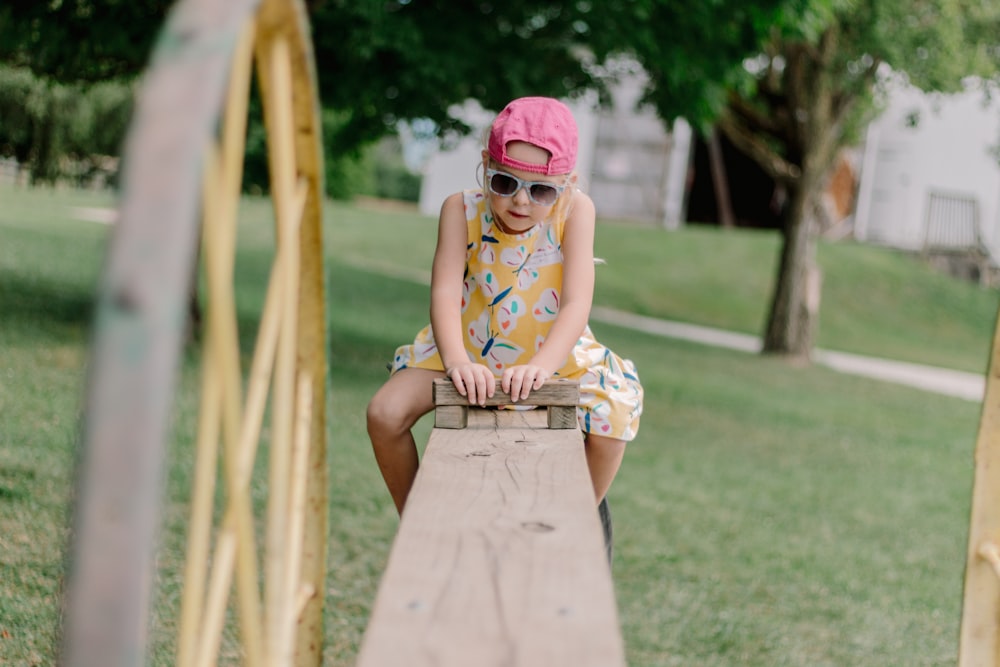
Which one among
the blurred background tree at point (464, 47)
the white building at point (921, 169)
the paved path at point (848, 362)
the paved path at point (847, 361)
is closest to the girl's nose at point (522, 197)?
the blurred background tree at point (464, 47)

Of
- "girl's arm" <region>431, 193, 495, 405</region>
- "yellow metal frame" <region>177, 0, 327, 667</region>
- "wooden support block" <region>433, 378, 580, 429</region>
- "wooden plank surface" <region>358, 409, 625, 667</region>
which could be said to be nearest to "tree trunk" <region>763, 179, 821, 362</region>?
"girl's arm" <region>431, 193, 495, 405</region>

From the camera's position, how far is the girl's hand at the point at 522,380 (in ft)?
8.07

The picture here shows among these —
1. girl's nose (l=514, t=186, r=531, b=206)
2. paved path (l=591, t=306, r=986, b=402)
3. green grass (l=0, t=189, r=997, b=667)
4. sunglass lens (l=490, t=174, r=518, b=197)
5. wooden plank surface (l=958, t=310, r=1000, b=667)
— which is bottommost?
paved path (l=591, t=306, r=986, b=402)

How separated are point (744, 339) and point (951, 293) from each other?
608cm

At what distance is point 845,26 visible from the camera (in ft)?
46.3

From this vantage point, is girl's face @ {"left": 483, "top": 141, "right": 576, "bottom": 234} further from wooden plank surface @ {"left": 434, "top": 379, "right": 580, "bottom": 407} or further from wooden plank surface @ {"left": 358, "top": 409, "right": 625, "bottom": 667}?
wooden plank surface @ {"left": 358, "top": 409, "right": 625, "bottom": 667}

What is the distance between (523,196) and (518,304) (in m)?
0.31

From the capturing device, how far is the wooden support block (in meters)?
2.51

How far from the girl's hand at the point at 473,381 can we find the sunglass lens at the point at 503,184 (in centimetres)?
45

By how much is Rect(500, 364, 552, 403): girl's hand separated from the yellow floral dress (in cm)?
36

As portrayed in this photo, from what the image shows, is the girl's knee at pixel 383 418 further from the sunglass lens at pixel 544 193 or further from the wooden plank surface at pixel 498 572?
the sunglass lens at pixel 544 193

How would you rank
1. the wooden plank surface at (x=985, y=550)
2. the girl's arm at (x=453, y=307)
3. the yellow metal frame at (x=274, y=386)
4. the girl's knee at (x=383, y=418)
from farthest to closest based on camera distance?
the girl's knee at (x=383, y=418) < the girl's arm at (x=453, y=307) < the wooden plank surface at (x=985, y=550) < the yellow metal frame at (x=274, y=386)

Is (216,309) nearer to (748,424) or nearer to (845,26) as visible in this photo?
(748,424)

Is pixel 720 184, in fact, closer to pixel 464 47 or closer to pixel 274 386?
pixel 464 47
